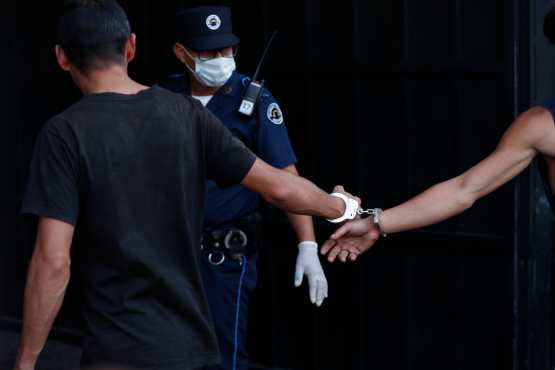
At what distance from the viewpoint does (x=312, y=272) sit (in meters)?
4.25


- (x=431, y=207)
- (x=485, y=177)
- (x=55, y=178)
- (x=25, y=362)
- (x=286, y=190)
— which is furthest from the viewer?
(x=431, y=207)

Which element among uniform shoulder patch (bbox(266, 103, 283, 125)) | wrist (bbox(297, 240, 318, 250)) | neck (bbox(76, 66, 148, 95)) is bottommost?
wrist (bbox(297, 240, 318, 250))

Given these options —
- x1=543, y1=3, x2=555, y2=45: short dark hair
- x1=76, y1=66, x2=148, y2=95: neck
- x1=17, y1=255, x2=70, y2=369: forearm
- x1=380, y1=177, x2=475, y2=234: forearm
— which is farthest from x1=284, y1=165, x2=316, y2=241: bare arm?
x1=17, y1=255, x2=70, y2=369: forearm

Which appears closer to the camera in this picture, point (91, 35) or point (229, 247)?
point (91, 35)

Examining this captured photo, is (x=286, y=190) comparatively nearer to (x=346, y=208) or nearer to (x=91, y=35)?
(x=346, y=208)

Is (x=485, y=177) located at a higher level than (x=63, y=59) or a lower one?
lower

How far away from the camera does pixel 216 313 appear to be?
13.6ft

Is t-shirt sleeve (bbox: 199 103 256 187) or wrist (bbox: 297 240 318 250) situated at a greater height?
t-shirt sleeve (bbox: 199 103 256 187)

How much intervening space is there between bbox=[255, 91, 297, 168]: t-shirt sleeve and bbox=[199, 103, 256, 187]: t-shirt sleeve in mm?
1069

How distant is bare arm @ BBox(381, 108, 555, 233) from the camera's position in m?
3.39

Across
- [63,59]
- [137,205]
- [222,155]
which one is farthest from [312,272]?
[63,59]

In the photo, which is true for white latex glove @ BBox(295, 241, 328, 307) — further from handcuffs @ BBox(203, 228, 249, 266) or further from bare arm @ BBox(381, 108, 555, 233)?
bare arm @ BBox(381, 108, 555, 233)

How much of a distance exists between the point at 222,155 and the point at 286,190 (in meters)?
0.27

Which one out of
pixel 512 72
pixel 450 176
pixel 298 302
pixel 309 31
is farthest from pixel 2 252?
pixel 512 72
